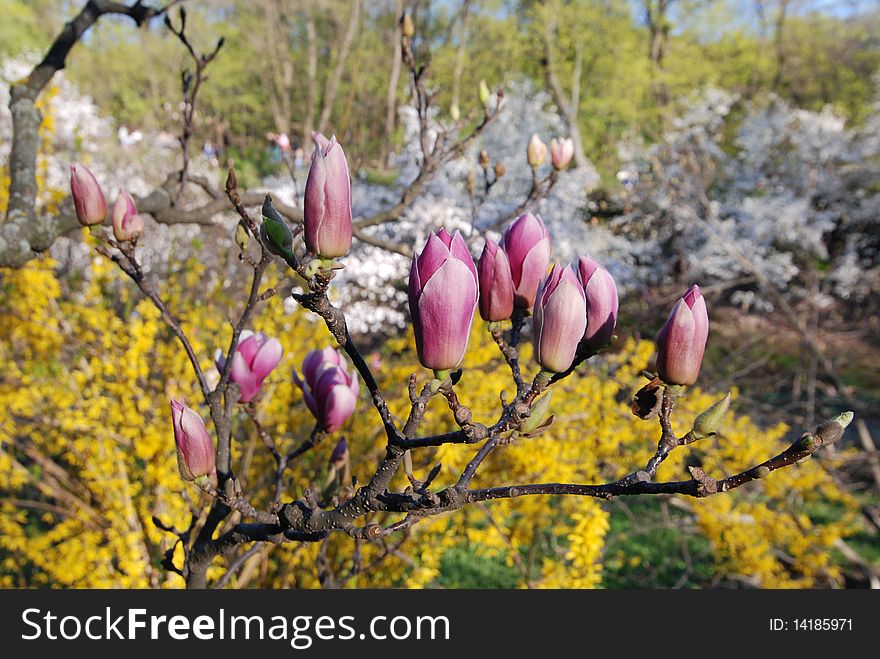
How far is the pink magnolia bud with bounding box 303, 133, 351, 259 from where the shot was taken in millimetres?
611

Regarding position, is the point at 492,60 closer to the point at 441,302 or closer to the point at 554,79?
the point at 554,79

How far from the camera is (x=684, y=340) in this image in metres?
0.69

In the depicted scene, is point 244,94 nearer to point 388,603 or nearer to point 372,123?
point 372,123

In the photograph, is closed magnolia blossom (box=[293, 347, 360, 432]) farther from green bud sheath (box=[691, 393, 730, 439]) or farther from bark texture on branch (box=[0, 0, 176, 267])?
bark texture on branch (box=[0, 0, 176, 267])

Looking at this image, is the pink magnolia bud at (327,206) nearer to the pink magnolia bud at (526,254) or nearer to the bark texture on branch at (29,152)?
the pink magnolia bud at (526,254)

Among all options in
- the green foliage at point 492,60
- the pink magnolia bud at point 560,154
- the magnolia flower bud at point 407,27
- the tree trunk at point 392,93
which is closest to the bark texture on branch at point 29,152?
the magnolia flower bud at point 407,27

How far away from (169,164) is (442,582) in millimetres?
8743

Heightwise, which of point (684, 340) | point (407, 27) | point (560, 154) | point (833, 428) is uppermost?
point (407, 27)

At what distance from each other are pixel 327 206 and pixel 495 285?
0.80 ft

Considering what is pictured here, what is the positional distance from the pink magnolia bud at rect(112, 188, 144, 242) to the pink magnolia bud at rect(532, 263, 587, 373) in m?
0.76

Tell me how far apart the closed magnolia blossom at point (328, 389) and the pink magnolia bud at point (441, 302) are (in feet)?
1.23

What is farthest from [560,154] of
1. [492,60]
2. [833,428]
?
[492,60]

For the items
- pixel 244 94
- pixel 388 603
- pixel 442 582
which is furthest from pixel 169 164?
pixel 388 603

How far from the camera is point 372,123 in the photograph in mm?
13516
